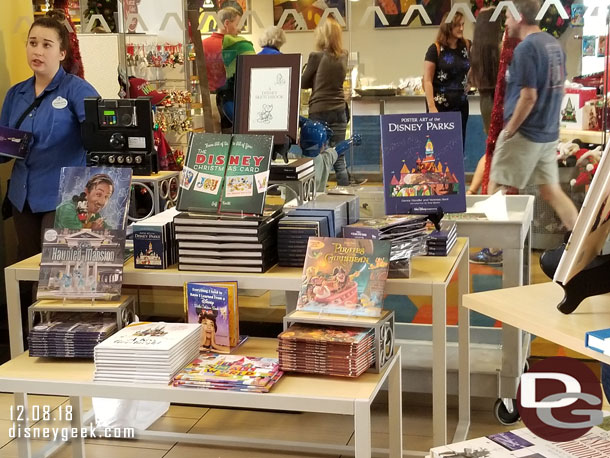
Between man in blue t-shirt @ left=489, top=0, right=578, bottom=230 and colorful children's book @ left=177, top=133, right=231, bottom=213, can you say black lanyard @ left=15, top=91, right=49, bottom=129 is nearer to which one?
colorful children's book @ left=177, top=133, right=231, bottom=213

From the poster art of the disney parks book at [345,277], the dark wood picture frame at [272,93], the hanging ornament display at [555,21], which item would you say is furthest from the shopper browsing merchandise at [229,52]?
the poster art of the disney parks book at [345,277]

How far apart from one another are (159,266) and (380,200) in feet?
5.59

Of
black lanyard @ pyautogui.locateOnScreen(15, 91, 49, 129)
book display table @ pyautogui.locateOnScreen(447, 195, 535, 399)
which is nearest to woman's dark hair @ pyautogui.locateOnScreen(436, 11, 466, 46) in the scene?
book display table @ pyautogui.locateOnScreen(447, 195, 535, 399)

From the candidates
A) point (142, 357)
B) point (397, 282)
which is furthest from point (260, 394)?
point (397, 282)

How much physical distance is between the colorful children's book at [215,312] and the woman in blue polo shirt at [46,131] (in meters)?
1.75

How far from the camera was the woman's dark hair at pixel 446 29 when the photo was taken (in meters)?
4.64

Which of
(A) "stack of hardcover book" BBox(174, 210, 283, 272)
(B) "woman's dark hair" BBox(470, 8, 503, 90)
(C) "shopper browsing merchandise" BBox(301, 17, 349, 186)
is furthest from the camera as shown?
(C) "shopper browsing merchandise" BBox(301, 17, 349, 186)

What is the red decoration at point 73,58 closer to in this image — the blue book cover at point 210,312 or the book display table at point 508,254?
the book display table at point 508,254

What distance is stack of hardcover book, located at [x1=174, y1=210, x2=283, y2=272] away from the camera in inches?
120

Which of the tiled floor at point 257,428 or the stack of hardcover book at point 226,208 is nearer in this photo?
the stack of hardcover book at point 226,208

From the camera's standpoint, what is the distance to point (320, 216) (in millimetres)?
3127

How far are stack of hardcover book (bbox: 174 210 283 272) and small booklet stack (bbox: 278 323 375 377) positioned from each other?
1.24ft

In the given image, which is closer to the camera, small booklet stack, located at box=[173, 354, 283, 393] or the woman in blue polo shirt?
small booklet stack, located at box=[173, 354, 283, 393]

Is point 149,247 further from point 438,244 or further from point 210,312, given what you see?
point 438,244
